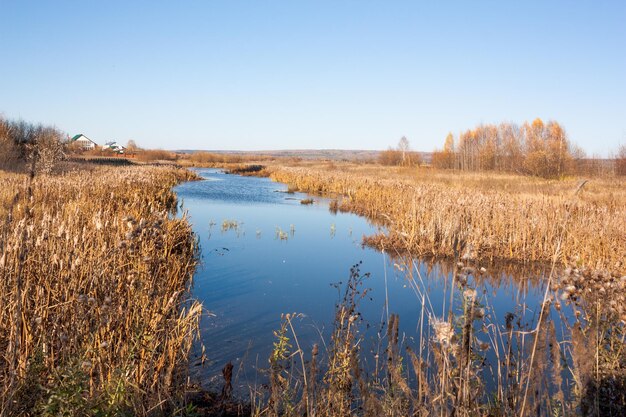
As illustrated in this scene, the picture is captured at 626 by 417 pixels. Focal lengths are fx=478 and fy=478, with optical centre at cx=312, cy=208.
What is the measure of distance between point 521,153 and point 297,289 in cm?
4226

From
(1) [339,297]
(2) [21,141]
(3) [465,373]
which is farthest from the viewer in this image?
(2) [21,141]

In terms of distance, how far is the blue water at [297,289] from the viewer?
4910 millimetres

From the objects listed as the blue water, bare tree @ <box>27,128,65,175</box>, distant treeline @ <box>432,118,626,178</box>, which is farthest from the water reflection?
distant treeline @ <box>432,118,626,178</box>

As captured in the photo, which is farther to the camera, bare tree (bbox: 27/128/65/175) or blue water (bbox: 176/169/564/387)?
blue water (bbox: 176/169/564/387)

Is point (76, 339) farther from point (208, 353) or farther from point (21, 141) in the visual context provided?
point (21, 141)

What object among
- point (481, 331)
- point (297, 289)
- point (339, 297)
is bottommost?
point (297, 289)

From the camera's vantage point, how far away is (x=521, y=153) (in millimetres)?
44375

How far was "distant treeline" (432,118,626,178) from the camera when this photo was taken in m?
30.8

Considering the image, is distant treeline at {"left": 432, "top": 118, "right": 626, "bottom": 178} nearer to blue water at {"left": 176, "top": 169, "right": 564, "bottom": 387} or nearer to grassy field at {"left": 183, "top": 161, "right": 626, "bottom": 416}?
grassy field at {"left": 183, "top": 161, "right": 626, "bottom": 416}

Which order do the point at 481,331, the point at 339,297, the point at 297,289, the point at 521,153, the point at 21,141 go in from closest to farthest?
the point at 481,331 → the point at 339,297 → the point at 297,289 → the point at 21,141 → the point at 521,153

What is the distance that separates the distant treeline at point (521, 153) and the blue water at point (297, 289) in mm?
21657

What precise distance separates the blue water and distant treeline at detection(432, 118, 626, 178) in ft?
71.1

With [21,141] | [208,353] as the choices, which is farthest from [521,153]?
[208,353]

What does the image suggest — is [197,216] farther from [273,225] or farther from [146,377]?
[146,377]
